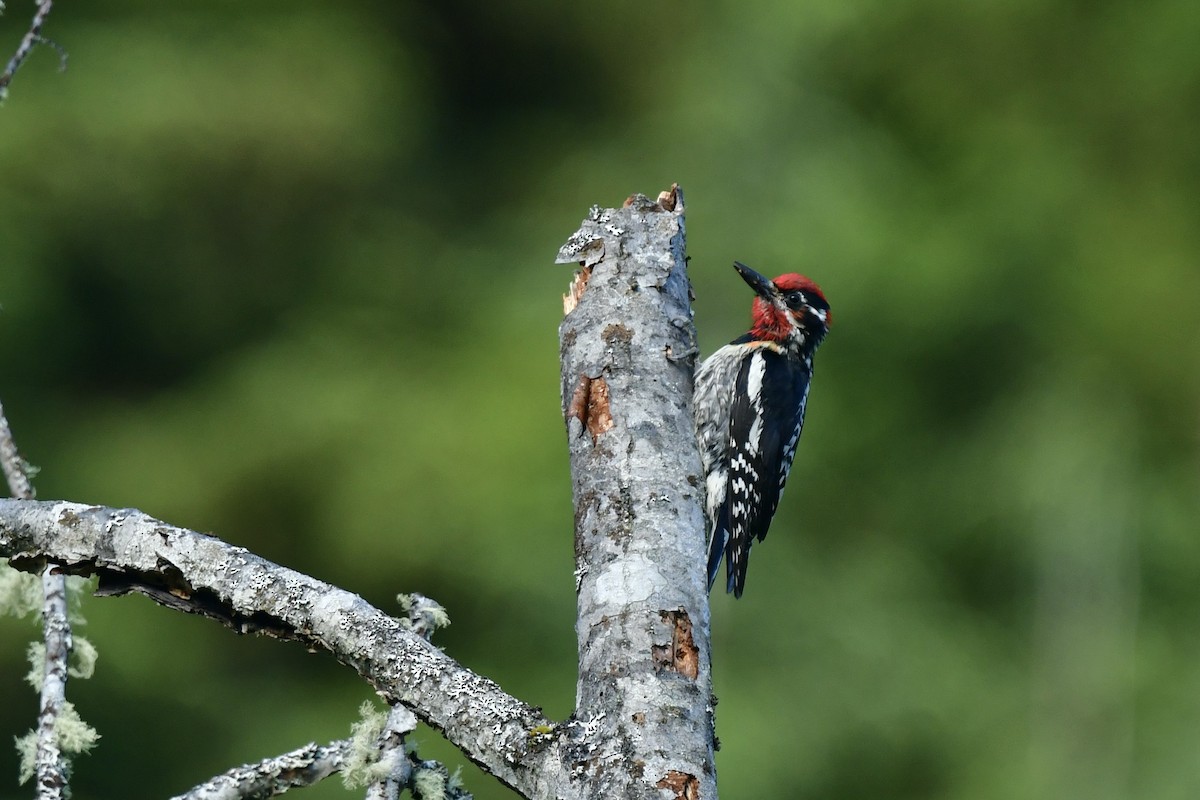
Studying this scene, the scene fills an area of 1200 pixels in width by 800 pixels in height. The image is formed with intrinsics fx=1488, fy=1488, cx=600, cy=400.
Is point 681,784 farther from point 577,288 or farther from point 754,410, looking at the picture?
point 754,410

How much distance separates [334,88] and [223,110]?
3.34ft

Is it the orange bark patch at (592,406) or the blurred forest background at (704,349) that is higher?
the blurred forest background at (704,349)

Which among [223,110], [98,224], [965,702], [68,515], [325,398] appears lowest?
[68,515]

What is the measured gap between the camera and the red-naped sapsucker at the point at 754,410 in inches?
174

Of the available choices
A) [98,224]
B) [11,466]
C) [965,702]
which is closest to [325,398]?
[98,224]

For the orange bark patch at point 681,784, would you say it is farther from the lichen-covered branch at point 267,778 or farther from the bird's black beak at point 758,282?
the bird's black beak at point 758,282

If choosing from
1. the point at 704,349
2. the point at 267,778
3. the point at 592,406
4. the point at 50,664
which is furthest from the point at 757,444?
Result: the point at 704,349

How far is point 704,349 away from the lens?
7.62 m

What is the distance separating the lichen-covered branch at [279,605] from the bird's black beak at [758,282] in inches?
115

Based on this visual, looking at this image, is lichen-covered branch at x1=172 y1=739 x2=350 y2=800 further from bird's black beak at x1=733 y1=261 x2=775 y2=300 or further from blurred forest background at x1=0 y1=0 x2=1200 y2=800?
blurred forest background at x1=0 y1=0 x2=1200 y2=800

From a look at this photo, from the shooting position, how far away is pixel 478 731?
1808 millimetres

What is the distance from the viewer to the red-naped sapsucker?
174 inches

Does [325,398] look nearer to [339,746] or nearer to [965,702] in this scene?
[965,702]

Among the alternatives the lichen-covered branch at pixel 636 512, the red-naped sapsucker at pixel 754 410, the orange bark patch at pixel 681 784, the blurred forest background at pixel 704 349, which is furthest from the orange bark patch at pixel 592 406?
the blurred forest background at pixel 704 349
